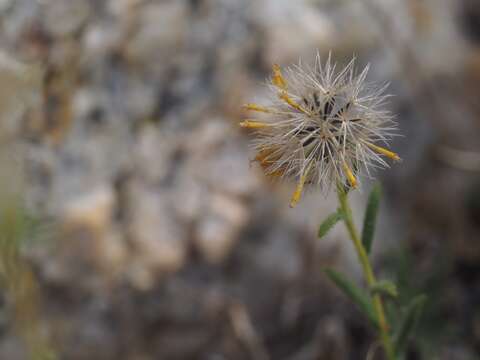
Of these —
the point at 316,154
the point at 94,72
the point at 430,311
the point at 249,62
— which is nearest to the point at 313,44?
the point at 249,62

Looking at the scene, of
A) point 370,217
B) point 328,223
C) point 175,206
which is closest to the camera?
point 328,223

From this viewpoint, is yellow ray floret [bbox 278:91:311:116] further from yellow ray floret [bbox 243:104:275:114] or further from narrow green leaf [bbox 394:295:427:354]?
narrow green leaf [bbox 394:295:427:354]

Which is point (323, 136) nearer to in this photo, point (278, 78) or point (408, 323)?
point (278, 78)

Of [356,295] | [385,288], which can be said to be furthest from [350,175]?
[356,295]

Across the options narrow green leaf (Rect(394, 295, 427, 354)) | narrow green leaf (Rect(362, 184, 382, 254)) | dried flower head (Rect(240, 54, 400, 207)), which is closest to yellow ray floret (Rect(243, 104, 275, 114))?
dried flower head (Rect(240, 54, 400, 207))

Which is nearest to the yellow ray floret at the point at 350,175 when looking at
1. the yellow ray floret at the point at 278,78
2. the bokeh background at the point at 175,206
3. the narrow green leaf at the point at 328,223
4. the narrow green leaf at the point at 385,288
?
the narrow green leaf at the point at 328,223

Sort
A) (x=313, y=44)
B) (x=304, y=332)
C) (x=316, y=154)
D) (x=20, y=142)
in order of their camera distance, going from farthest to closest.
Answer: (x=313, y=44) → (x=304, y=332) → (x=20, y=142) → (x=316, y=154)

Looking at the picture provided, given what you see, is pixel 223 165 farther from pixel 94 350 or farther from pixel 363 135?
pixel 363 135

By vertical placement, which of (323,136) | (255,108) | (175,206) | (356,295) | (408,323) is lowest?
(408,323)
